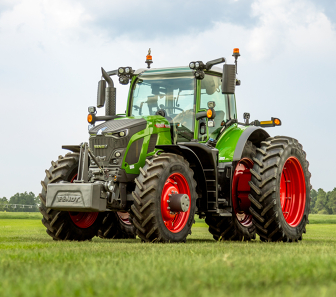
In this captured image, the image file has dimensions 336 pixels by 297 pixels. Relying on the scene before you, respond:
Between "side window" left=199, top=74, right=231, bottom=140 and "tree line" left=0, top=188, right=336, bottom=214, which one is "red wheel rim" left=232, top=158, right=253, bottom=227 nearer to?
"side window" left=199, top=74, right=231, bottom=140

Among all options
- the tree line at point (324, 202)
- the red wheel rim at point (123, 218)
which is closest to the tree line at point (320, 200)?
the tree line at point (324, 202)

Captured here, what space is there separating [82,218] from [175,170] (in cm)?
216

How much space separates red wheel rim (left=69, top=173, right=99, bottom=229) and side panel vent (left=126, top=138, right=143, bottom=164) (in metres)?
1.05

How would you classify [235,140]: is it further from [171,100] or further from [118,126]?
[118,126]

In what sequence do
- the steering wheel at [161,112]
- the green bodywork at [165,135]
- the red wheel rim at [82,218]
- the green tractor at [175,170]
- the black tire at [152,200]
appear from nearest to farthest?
the black tire at [152,200]
the green tractor at [175,170]
the green bodywork at [165,135]
the red wheel rim at [82,218]
the steering wheel at [161,112]

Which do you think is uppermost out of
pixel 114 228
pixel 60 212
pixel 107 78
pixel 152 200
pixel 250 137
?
pixel 107 78

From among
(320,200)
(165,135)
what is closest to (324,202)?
(320,200)

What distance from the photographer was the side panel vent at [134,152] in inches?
293

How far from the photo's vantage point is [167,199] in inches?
272

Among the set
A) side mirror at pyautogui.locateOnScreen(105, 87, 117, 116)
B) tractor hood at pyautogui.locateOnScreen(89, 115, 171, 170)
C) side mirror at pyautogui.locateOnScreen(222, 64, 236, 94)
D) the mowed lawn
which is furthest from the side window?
the mowed lawn

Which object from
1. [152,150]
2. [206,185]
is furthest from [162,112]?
[206,185]

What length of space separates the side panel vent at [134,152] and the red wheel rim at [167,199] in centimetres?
72

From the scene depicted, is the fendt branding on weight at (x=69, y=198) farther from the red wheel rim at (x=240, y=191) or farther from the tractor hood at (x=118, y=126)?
the red wheel rim at (x=240, y=191)

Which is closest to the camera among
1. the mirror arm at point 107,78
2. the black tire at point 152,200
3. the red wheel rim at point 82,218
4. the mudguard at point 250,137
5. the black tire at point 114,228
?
the black tire at point 152,200
